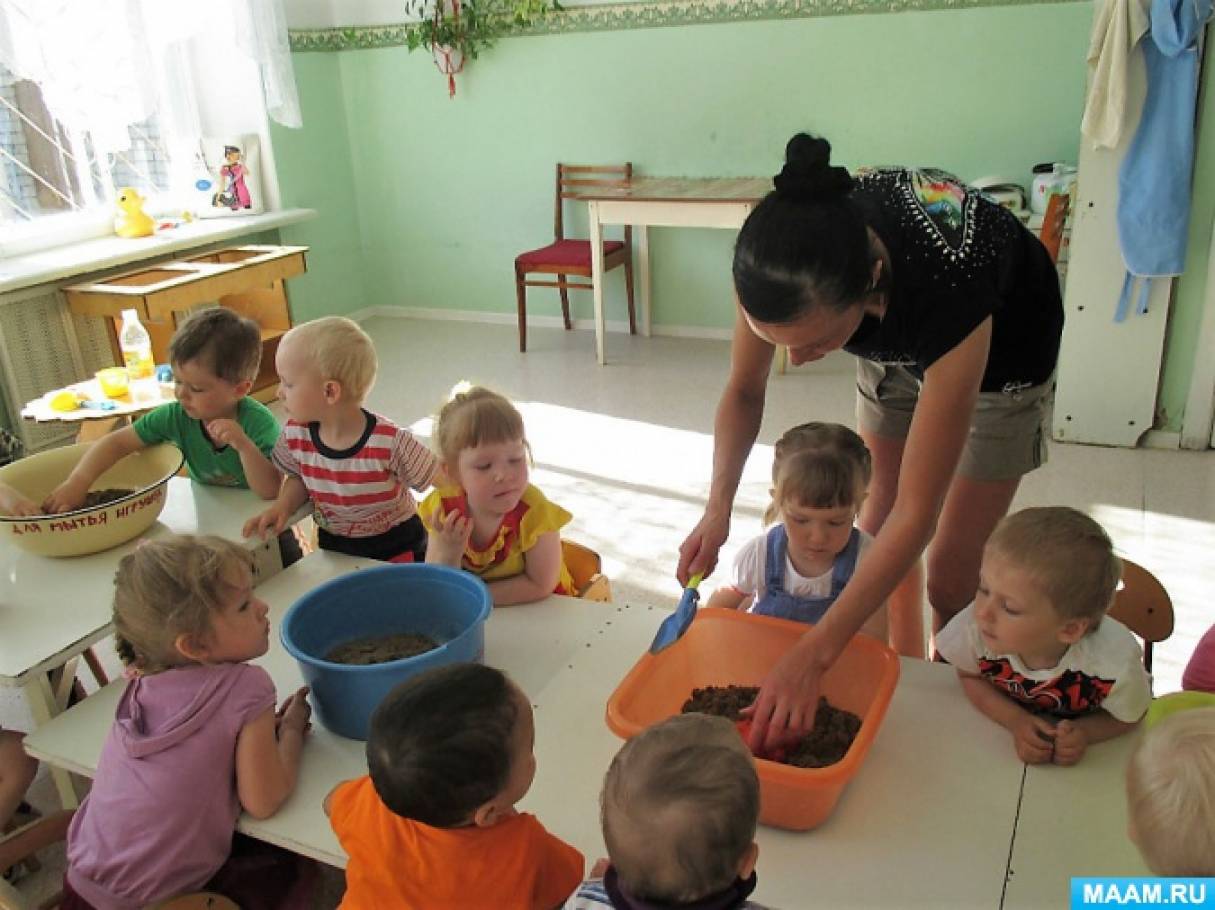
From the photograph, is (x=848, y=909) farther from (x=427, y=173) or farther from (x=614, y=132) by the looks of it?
(x=427, y=173)

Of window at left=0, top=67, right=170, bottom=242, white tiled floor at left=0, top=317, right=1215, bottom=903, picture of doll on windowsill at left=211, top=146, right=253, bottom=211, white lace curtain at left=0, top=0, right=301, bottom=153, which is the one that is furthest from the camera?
picture of doll on windowsill at left=211, top=146, right=253, bottom=211

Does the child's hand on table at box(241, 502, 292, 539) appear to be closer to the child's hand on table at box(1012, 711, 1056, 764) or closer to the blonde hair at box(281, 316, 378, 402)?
the blonde hair at box(281, 316, 378, 402)

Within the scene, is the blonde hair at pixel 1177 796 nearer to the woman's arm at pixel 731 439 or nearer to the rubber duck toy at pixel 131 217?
the woman's arm at pixel 731 439

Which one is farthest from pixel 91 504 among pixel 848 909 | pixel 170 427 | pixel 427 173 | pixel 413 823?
pixel 427 173

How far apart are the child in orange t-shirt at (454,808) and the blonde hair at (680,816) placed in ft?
0.55

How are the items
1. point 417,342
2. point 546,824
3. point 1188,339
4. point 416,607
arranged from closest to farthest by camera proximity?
point 546,824
point 416,607
point 1188,339
point 417,342

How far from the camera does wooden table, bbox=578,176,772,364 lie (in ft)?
14.4

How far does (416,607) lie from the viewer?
162cm

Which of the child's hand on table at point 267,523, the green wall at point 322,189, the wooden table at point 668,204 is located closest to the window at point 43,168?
the green wall at point 322,189

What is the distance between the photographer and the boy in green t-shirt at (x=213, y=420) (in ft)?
6.61

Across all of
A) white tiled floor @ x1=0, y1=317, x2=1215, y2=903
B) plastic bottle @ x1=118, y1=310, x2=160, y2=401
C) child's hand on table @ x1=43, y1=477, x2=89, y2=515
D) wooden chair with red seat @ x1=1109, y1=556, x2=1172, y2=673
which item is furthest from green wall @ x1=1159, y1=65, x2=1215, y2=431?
plastic bottle @ x1=118, y1=310, x2=160, y2=401

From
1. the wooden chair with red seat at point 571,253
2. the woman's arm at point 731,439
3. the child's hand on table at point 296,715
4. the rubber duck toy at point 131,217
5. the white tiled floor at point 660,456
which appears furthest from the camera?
the wooden chair with red seat at point 571,253

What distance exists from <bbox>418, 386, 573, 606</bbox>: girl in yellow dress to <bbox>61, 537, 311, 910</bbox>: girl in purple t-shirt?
0.41 metres

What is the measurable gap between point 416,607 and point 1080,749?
0.96m
